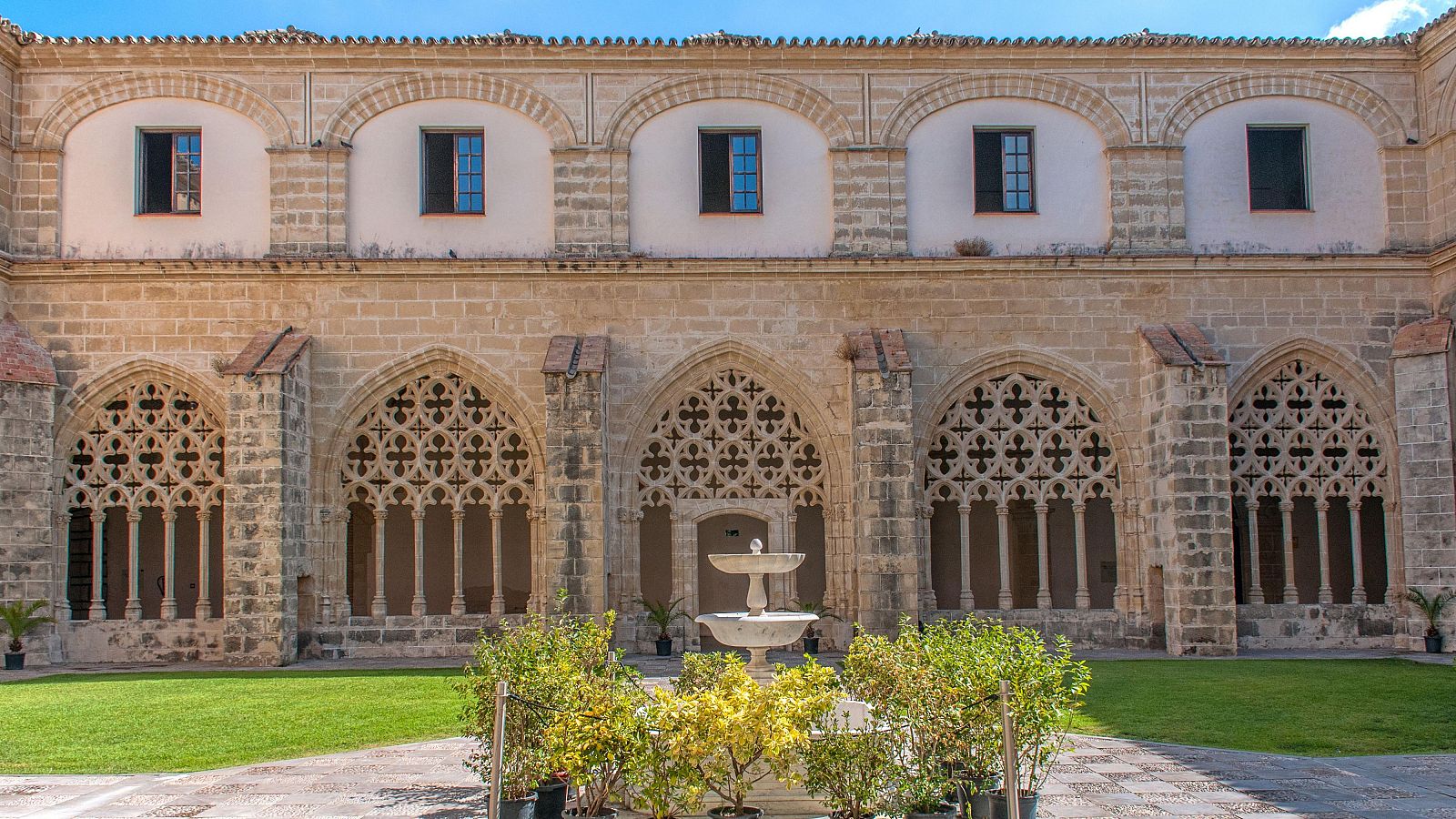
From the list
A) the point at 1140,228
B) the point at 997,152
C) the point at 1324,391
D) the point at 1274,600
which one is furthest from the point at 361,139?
the point at 1274,600

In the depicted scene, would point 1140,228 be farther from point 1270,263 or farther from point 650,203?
point 650,203

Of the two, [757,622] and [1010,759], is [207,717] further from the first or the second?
[1010,759]

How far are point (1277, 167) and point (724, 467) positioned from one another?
9037mm

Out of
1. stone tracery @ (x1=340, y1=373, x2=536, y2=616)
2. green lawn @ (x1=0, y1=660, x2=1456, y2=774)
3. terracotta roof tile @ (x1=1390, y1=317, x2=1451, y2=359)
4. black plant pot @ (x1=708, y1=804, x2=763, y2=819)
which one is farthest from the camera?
stone tracery @ (x1=340, y1=373, x2=536, y2=616)

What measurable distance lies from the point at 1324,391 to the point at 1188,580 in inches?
149

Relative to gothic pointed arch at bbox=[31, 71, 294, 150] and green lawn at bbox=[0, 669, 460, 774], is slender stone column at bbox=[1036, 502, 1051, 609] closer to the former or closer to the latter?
green lawn at bbox=[0, 669, 460, 774]

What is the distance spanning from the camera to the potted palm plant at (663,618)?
676 inches

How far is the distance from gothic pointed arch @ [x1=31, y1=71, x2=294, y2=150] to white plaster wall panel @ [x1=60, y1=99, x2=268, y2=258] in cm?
11

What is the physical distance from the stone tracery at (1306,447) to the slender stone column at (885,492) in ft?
16.0

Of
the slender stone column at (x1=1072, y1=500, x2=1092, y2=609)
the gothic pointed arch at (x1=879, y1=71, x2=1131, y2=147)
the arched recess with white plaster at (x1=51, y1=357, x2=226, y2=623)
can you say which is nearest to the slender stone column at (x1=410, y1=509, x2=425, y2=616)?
the arched recess with white plaster at (x1=51, y1=357, x2=226, y2=623)

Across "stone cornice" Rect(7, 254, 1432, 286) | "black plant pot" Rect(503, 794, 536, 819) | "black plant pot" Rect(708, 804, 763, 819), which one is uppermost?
"stone cornice" Rect(7, 254, 1432, 286)

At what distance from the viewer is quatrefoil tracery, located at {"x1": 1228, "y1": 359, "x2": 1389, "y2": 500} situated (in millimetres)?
18078

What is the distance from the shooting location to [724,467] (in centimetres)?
1825

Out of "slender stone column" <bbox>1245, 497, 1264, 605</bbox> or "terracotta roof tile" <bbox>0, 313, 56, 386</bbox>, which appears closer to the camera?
"terracotta roof tile" <bbox>0, 313, 56, 386</bbox>
